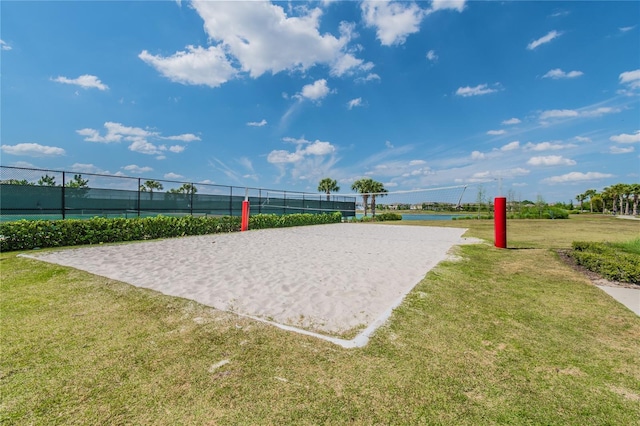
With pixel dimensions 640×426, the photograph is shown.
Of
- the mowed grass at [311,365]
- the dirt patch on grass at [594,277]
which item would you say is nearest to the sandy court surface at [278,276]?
the mowed grass at [311,365]

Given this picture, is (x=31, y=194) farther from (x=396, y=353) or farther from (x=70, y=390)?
(x=396, y=353)

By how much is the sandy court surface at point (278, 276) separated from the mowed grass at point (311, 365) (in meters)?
0.37

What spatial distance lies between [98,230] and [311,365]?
363 inches

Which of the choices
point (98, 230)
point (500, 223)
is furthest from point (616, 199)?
point (98, 230)

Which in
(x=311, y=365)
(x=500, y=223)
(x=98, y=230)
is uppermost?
(x=500, y=223)

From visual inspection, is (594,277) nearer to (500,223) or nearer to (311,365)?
(500,223)

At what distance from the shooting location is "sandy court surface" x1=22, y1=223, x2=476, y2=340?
3375mm

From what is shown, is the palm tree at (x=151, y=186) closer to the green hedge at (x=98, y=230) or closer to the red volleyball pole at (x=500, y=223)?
the green hedge at (x=98, y=230)

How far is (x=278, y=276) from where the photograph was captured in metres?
4.78

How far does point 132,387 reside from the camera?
1.96 m

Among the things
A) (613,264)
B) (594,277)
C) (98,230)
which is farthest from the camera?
(98,230)

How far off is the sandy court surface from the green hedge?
1.40 metres

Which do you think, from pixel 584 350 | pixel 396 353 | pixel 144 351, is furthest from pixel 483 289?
pixel 144 351

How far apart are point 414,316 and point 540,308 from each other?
1747 mm
